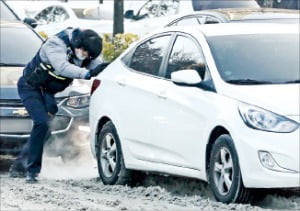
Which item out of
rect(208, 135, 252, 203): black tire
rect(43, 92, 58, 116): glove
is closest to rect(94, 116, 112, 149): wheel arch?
rect(43, 92, 58, 116): glove

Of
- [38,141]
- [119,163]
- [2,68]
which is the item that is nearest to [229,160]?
[119,163]

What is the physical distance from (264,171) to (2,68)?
5.04m

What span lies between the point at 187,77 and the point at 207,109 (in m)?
0.41

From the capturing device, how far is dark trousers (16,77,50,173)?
10188 mm

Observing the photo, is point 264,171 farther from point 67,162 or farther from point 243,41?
point 67,162

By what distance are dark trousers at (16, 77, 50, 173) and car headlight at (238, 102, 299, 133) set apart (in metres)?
2.79

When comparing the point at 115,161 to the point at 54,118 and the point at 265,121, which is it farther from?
the point at 265,121

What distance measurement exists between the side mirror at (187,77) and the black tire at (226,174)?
63 cm

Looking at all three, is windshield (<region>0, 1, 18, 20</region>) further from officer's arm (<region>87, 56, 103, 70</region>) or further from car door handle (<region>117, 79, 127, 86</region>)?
car door handle (<region>117, 79, 127, 86</region>)

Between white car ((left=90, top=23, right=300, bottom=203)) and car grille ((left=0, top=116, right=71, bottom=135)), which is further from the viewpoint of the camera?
car grille ((left=0, top=116, right=71, bottom=135))

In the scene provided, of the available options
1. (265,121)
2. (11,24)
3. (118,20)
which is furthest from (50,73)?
(118,20)

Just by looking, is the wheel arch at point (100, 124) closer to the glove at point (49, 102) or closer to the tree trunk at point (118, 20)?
the glove at point (49, 102)

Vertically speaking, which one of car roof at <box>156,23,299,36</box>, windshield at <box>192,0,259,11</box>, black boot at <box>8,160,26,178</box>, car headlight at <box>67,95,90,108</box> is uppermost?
car roof at <box>156,23,299,36</box>

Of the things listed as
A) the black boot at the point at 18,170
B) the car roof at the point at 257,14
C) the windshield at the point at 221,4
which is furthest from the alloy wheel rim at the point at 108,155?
the windshield at the point at 221,4
